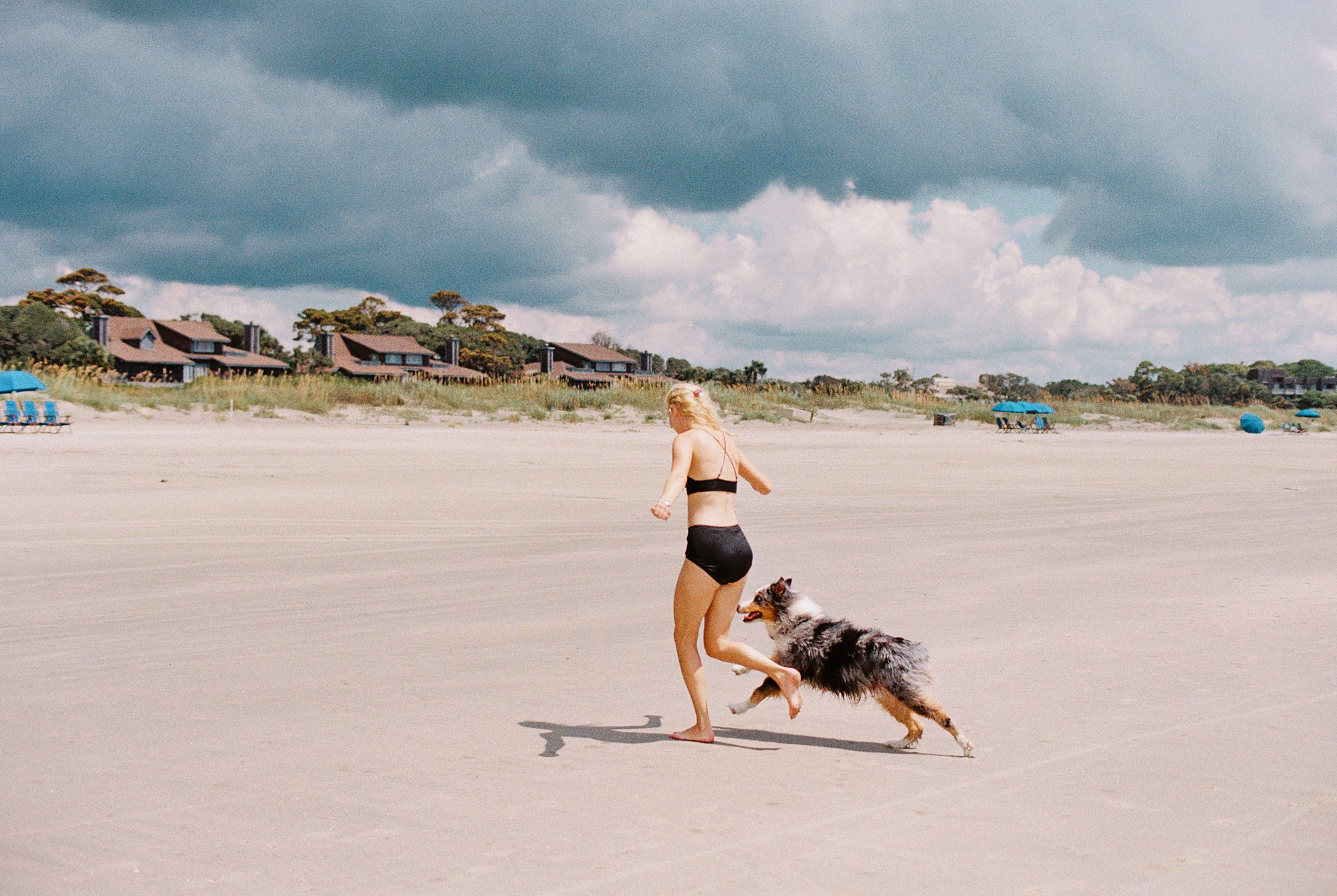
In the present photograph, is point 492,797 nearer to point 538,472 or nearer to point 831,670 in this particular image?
point 831,670

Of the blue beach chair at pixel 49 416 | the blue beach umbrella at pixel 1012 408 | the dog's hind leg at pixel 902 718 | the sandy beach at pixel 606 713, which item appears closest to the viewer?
the sandy beach at pixel 606 713

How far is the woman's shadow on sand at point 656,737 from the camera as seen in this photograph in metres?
5.32

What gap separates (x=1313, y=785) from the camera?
4.68 meters

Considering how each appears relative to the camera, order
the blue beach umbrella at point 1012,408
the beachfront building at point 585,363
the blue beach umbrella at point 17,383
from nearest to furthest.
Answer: the blue beach umbrella at point 17,383 < the blue beach umbrella at point 1012,408 < the beachfront building at point 585,363

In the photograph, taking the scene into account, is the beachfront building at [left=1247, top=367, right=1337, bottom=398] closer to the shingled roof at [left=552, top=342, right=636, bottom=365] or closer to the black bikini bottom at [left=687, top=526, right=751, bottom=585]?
the shingled roof at [left=552, top=342, right=636, bottom=365]

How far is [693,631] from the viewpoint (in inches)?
211

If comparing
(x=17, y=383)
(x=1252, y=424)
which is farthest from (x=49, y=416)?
(x=1252, y=424)

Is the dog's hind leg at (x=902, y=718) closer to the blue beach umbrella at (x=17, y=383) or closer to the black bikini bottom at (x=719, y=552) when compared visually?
the black bikini bottom at (x=719, y=552)

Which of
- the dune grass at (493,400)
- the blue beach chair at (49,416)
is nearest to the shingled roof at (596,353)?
the dune grass at (493,400)

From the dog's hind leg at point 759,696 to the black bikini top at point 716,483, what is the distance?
1.00 metres

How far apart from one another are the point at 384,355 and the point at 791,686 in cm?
9973

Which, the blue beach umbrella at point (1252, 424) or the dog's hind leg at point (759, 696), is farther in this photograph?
the blue beach umbrella at point (1252, 424)

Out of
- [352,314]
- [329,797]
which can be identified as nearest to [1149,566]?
[329,797]

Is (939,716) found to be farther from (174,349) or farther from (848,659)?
(174,349)
